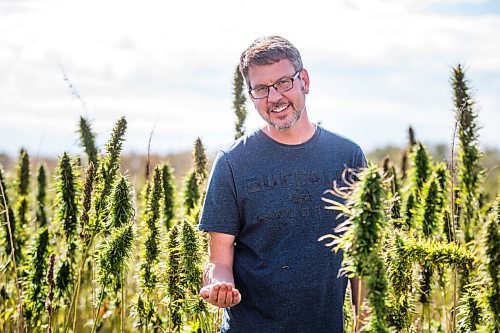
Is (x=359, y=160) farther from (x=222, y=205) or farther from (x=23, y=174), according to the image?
(x=23, y=174)

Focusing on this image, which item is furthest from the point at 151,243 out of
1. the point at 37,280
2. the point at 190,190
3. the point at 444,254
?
the point at 444,254

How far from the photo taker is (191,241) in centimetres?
425

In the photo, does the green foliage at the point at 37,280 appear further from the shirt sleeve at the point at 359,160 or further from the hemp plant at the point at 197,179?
the shirt sleeve at the point at 359,160

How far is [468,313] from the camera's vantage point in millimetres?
3771

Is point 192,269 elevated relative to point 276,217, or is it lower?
lower

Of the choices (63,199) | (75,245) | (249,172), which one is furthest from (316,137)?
(75,245)

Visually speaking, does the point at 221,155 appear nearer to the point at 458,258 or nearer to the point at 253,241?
the point at 253,241

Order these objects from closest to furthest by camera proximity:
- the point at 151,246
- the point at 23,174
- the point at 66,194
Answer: the point at 151,246 < the point at 66,194 < the point at 23,174

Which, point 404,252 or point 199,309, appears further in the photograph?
point 199,309

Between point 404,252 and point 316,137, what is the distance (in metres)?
1.00

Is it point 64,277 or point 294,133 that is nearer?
point 294,133

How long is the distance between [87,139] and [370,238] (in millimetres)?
3705

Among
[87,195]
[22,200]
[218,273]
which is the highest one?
[22,200]

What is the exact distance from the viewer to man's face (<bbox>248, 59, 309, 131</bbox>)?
4219mm
